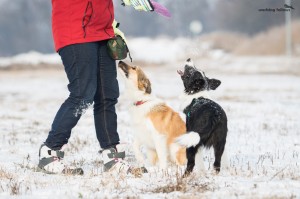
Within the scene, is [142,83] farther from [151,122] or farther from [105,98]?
[105,98]

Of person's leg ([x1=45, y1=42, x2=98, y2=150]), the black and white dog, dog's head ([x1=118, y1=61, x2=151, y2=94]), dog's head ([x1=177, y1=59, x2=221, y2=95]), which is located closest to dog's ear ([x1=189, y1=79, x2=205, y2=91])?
dog's head ([x1=177, y1=59, x2=221, y2=95])

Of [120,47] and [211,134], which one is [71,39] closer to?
[120,47]

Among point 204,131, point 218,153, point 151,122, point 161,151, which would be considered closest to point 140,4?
point 151,122

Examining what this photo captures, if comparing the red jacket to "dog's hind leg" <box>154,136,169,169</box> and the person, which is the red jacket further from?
"dog's hind leg" <box>154,136,169,169</box>

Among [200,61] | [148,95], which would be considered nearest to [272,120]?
[148,95]

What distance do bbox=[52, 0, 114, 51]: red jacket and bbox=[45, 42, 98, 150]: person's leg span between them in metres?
0.08

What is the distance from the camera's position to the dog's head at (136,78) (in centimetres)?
601

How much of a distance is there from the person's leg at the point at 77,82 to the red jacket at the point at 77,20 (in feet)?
0.26

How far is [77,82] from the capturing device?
17.2 feet

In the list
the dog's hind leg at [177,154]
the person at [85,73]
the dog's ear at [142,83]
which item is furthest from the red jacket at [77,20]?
the dog's hind leg at [177,154]

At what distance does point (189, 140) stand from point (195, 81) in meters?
1.01

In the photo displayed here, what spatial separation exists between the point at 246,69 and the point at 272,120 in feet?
91.0

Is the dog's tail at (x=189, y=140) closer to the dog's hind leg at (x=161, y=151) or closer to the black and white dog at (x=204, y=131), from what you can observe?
the black and white dog at (x=204, y=131)

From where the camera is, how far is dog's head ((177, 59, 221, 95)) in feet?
18.9
